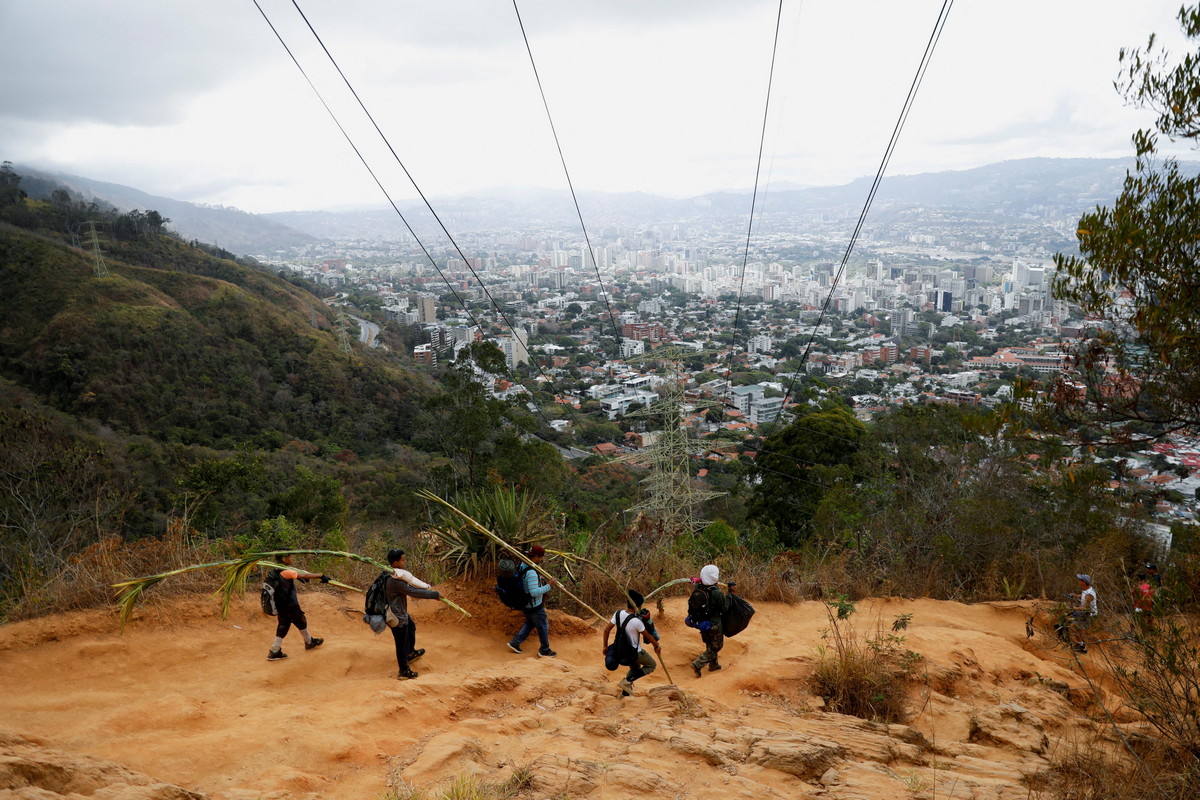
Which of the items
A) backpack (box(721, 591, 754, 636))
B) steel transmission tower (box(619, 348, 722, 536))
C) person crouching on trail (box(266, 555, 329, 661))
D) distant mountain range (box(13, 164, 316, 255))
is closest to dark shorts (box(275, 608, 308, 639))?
person crouching on trail (box(266, 555, 329, 661))

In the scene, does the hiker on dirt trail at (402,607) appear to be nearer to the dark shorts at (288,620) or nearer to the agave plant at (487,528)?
the dark shorts at (288,620)

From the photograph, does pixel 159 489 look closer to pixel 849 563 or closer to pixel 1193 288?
pixel 849 563

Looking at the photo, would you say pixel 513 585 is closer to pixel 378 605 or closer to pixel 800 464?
pixel 378 605

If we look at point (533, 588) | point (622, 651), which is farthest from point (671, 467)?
point (622, 651)

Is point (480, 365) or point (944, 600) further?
point (480, 365)

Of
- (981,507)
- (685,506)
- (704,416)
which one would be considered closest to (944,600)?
(981,507)

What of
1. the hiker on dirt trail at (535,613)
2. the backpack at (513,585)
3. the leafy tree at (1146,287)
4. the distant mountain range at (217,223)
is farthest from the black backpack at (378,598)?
the distant mountain range at (217,223)

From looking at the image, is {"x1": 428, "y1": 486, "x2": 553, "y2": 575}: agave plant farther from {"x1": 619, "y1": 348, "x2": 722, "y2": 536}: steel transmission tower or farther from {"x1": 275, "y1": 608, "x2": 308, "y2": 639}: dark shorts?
{"x1": 619, "y1": 348, "x2": 722, "y2": 536}: steel transmission tower
